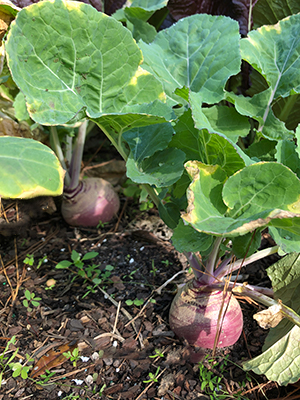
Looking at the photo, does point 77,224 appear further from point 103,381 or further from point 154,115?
point 154,115

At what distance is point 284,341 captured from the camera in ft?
3.12

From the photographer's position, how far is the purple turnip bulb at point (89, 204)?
67.9 inches

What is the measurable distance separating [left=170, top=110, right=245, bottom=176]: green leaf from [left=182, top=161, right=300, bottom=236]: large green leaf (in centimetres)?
8

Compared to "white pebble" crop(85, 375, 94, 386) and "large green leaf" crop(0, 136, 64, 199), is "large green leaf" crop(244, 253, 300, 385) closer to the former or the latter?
"white pebble" crop(85, 375, 94, 386)

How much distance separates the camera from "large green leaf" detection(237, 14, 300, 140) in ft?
3.64

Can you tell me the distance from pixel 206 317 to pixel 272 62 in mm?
896

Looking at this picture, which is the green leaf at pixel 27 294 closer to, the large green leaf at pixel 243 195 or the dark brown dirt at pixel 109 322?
the dark brown dirt at pixel 109 322

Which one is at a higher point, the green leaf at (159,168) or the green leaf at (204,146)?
the green leaf at (204,146)

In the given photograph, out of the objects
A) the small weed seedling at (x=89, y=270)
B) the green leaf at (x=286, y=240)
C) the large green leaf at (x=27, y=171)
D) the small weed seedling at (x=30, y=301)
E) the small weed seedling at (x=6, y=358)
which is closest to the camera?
the large green leaf at (x=27, y=171)

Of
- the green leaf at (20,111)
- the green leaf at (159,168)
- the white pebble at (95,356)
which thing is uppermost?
the green leaf at (159,168)

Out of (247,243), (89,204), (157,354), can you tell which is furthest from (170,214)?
(89,204)

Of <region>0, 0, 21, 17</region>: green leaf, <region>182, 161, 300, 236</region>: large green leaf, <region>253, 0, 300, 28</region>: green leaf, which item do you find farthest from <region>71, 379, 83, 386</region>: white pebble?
<region>253, 0, 300, 28</region>: green leaf

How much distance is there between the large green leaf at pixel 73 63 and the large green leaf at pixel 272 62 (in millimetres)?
355

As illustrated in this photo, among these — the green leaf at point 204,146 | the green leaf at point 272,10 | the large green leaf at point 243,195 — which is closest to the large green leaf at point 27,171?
the large green leaf at point 243,195
